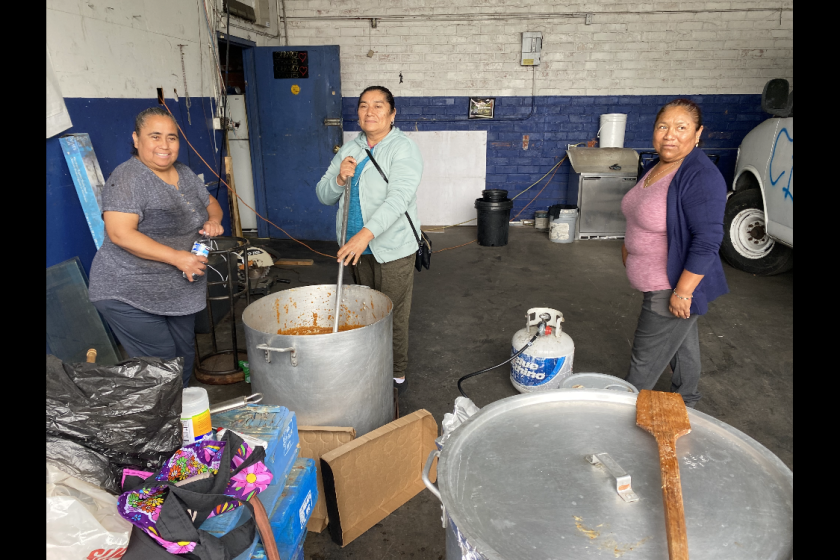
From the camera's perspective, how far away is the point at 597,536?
0.94 meters

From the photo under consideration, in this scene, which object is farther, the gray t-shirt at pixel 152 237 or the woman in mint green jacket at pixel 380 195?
the woman in mint green jacket at pixel 380 195

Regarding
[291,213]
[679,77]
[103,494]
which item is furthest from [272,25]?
[103,494]

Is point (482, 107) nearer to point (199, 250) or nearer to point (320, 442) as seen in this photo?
point (199, 250)

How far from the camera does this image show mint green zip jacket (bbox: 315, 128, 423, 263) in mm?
2629

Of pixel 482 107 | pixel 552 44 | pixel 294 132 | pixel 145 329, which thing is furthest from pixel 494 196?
pixel 145 329

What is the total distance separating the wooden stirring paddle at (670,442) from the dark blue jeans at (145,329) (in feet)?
6.28

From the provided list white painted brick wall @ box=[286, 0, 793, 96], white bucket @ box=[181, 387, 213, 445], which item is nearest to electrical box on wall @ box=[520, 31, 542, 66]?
white painted brick wall @ box=[286, 0, 793, 96]

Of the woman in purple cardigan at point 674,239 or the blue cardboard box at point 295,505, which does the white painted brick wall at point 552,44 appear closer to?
the woman in purple cardigan at point 674,239

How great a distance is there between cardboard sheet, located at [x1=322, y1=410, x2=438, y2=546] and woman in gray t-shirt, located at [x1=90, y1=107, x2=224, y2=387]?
40.9 inches

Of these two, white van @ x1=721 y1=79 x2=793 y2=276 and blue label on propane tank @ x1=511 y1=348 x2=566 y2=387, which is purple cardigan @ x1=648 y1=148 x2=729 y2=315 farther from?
white van @ x1=721 y1=79 x2=793 y2=276

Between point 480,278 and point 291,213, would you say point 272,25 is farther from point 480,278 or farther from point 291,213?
point 480,278

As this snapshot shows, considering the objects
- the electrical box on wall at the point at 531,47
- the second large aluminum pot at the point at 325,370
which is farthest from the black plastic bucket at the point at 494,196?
the second large aluminum pot at the point at 325,370

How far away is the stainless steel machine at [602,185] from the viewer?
7148mm

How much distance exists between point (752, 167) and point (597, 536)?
582 centimetres
